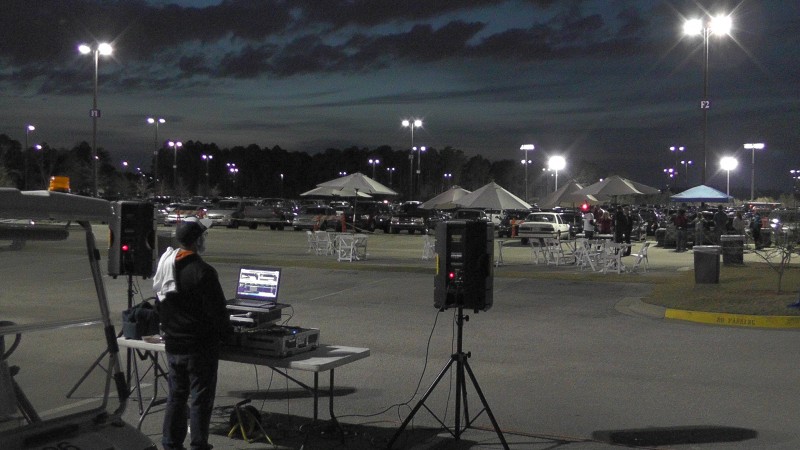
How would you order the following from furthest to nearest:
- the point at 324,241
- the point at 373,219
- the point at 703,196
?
the point at 373,219 → the point at 703,196 → the point at 324,241

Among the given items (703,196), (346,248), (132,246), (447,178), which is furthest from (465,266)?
(447,178)

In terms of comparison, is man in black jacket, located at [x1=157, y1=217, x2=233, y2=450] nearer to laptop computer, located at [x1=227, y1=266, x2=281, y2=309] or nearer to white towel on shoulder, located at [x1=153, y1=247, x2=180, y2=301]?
white towel on shoulder, located at [x1=153, y1=247, x2=180, y2=301]

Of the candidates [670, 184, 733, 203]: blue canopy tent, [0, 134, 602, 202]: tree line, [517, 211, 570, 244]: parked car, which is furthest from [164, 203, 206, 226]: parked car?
[0, 134, 602, 202]: tree line

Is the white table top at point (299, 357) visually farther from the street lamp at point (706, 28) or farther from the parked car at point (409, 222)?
the parked car at point (409, 222)

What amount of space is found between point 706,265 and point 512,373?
31.6 ft

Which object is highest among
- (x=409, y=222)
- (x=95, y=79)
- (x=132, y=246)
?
(x=95, y=79)

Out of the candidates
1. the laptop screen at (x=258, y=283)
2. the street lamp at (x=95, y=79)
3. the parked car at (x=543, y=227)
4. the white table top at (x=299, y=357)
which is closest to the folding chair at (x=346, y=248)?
the street lamp at (x=95, y=79)

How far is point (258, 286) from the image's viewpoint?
7.51 meters

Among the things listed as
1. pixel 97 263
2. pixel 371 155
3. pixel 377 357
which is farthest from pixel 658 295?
pixel 371 155

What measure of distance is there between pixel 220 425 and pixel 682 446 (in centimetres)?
402

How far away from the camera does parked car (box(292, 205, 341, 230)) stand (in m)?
42.8

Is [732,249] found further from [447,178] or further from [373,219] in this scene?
[447,178]

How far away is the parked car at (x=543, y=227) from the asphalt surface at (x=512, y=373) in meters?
21.0

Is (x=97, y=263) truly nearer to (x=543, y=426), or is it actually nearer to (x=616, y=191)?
(x=543, y=426)
